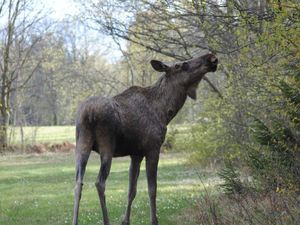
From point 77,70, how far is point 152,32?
32365mm

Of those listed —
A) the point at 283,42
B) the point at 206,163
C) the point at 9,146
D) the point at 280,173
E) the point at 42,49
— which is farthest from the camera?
the point at 42,49

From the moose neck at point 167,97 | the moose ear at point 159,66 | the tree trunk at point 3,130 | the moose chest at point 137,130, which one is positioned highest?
the moose ear at point 159,66

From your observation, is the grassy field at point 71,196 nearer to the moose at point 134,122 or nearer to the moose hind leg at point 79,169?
the moose at point 134,122

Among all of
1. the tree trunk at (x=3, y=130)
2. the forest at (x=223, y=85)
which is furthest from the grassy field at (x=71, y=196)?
the tree trunk at (x=3, y=130)

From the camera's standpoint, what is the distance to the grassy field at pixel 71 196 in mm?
10805

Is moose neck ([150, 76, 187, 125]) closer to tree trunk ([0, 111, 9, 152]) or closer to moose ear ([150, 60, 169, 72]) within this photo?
moose ear ([150, 60, 169, 72])

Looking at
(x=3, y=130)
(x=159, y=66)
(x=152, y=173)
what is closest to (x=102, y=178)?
(x=152, y=173)

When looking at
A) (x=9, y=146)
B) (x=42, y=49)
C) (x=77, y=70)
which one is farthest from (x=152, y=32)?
(x=77, y=70)

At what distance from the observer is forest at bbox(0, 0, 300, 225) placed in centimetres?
832

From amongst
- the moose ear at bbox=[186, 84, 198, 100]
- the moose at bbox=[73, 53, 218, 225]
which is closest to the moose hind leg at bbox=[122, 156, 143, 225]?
the moose at bbox=[73, 53, 218, 225]

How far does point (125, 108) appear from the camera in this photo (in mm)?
8477

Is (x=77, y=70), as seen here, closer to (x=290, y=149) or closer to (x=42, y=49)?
(x=42, y=49)

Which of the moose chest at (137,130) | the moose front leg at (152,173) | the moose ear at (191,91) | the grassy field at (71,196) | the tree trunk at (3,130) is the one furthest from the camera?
the tree trunk at (3,130)

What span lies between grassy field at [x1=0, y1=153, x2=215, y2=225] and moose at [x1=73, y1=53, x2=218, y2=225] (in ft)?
5.45
